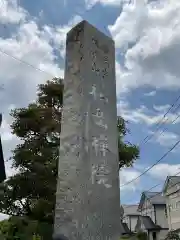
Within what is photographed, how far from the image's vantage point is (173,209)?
20266 millimetres

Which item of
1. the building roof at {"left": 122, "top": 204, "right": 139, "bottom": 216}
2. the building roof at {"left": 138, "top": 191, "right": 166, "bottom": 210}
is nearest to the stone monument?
the building roof at {"left": 138, "top": 191, "right": 166, "bottom": 210}

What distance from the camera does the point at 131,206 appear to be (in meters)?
32.6

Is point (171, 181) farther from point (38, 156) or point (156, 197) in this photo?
point (38, 156)

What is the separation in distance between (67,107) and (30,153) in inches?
291

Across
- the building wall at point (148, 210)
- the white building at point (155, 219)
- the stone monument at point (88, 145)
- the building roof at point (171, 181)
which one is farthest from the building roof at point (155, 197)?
the stone monument at point (88, 145)

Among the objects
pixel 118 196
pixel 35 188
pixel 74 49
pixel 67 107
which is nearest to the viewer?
pixel 118 196

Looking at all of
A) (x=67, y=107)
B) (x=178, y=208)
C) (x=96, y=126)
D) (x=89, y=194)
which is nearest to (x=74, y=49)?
(x=67, y=107)

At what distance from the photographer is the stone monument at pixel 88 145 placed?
258 cm

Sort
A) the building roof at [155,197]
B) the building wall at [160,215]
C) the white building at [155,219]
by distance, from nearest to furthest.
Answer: the white building at [155,219], the building wall at [160,215], the building roof at [155,197]

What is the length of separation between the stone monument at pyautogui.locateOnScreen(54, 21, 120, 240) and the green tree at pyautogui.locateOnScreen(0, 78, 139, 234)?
6.61 m

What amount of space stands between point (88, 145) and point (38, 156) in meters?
7.45

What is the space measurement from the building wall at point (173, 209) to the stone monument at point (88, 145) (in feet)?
60.0

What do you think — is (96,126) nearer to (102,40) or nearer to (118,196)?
(118,196)

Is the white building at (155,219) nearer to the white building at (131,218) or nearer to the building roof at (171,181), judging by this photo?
the building roof at (171,181)
